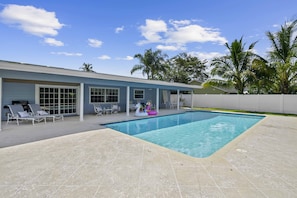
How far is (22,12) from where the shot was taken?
9.88 m

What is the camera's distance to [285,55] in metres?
16.0

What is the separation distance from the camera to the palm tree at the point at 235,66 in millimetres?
17453

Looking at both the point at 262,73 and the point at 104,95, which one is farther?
the point at 262,73

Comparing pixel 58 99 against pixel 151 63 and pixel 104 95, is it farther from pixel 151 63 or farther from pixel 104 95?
pixel 151 63

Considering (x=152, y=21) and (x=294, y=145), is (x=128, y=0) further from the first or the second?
(x=294, y=145)

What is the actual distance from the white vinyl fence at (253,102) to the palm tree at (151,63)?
6743mm

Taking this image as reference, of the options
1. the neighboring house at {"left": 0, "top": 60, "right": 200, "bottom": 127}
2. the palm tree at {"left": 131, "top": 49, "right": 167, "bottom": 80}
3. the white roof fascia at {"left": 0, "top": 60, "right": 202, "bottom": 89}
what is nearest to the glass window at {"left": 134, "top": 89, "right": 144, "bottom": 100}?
the neighboring house at {"left": 0, "top": 60, "right": 200, "bottom": 127}

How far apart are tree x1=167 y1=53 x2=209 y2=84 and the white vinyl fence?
9946 mm

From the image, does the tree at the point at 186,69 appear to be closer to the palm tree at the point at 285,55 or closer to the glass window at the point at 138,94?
the glass window at the point at 138,94

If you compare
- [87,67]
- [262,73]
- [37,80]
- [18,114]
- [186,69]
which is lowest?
[18,114]

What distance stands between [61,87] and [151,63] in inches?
573

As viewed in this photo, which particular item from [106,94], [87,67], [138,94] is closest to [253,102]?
[138,94]

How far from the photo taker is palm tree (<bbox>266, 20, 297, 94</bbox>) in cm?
1511

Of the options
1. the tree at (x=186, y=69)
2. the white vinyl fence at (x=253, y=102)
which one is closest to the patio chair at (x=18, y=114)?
the white vinyl fence at (x=253, y=102)
